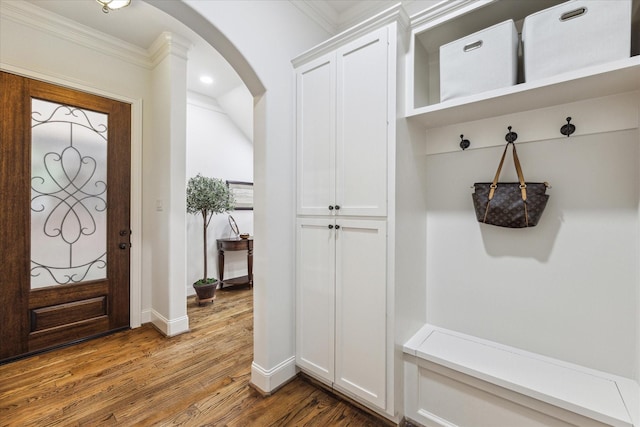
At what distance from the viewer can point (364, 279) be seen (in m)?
1.58

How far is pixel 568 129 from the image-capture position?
1341 millimetres

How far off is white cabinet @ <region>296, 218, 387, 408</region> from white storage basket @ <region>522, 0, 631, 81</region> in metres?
1.00

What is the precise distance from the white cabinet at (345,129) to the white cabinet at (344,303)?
0.47ft

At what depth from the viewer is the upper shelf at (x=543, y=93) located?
106 cm

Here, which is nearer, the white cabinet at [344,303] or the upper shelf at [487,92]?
the upper shelf at [487,92]

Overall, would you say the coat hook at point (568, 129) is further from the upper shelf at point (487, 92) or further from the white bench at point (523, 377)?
the white bench at point (523, 377)

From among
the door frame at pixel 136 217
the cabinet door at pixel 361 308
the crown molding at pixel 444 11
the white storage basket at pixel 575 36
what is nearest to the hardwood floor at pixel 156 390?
the cabinet door at pixel 361 308

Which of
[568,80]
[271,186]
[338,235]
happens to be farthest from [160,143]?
[568,80]

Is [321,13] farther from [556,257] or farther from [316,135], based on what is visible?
[556,257]

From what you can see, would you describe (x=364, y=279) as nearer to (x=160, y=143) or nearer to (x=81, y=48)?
(x=160, y=143)

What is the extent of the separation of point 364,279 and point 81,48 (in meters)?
3.22

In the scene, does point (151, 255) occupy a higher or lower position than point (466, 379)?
higher

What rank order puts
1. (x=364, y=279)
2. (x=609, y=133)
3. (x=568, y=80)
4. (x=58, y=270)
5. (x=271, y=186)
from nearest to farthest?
1. (x=568, y=80)
2. (x=609, y=133)
3. (x=364, y=279)
4. (x=271, y=186)
5. (x=58, y=270)

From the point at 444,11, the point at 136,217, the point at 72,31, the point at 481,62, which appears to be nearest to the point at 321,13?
the point at 444,11
